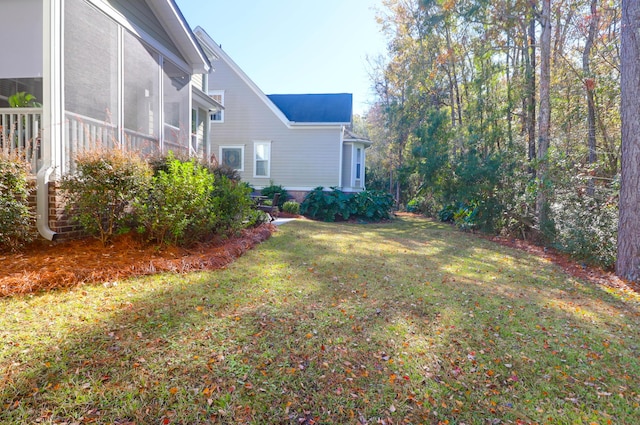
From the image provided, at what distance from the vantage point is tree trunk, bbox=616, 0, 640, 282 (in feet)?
21.7

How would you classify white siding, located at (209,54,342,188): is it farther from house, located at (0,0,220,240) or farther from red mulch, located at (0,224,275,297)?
red mulch, located at (0,224,275,297)

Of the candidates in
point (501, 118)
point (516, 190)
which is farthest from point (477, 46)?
point (516, 190)

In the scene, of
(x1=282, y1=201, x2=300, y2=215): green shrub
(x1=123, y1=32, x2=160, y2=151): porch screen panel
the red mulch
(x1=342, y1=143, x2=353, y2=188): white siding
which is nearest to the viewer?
the red mulch

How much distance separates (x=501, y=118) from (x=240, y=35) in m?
12.8

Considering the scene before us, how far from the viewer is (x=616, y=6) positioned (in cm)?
1107

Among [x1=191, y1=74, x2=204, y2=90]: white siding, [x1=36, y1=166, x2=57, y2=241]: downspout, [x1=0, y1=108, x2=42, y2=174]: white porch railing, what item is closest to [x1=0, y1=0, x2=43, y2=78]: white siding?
[x1=0, y1=108, x2=42, y2=174]: white porch railing

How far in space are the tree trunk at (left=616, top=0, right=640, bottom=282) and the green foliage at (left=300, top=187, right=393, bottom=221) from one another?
9.07 metres

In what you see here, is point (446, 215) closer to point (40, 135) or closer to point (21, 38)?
point (40, 135)

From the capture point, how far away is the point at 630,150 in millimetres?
6688

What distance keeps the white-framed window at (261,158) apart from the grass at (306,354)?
11946 mm

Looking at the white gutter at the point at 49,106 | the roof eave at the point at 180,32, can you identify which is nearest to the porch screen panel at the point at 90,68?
the white gutter at the point at 49,106

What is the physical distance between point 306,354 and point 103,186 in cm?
376

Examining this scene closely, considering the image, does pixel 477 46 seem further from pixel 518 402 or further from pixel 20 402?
pixel 20 402

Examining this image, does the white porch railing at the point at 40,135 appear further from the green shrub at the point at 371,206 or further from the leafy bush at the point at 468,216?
the leafy bush at the point at 468,216
